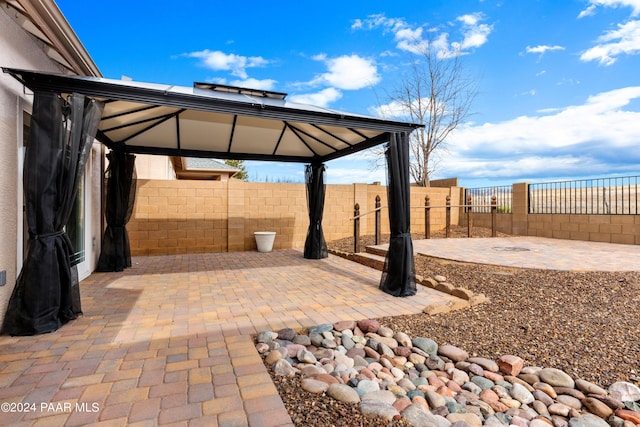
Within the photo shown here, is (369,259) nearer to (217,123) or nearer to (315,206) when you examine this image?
(315,206)

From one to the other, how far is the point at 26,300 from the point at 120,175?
3330mm

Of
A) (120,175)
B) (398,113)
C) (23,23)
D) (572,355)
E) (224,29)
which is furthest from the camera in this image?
(398,113)

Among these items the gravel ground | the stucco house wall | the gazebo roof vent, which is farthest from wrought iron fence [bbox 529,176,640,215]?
the stucco house wall

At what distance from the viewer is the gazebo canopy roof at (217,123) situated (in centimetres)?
301

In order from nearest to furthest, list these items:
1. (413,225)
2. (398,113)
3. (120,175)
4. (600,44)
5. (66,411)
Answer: (66,411) → (120,175) → (600,44) → (413,225) → (398,113)

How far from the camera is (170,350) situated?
2.35 metres

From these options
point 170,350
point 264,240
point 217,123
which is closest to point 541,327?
point 170,350

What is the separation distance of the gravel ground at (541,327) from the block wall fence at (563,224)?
172 inches

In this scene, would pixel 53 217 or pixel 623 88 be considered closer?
pixel 53 217

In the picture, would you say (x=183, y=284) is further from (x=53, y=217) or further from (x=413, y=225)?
(x=413, y=225)

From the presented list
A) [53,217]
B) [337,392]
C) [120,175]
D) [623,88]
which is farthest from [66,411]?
[623,88]

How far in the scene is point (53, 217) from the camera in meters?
2.81

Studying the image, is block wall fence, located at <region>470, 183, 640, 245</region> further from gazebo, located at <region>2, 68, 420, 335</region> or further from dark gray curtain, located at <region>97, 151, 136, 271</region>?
dark gray curtain, located at <region>97, 151, 136, 271</region>

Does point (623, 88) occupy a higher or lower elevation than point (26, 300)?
higher
